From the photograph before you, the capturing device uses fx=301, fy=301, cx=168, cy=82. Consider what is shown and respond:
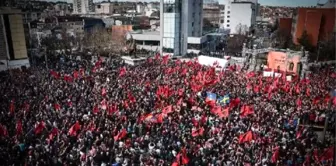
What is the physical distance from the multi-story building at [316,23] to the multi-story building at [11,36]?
1430 inches

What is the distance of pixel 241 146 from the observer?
1266 cm

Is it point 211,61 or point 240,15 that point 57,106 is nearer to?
point 211,61

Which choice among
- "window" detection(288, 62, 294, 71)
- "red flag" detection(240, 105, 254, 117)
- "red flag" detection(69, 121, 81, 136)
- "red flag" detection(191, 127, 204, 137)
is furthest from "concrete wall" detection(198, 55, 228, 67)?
"red flag" detection(69, 121, 81, 136)

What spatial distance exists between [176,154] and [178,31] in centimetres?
3552

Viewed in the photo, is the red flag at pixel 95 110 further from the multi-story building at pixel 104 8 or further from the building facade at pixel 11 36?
the multi-story building at pixel 104 8

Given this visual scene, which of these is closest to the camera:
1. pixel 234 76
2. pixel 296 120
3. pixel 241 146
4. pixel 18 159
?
pixel 18 159

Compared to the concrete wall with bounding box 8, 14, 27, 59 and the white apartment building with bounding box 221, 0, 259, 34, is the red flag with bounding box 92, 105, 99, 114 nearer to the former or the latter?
the concrete wall with bounding box 8, 14, 27, 59

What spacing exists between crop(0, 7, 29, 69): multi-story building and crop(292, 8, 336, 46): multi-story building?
36.3 m

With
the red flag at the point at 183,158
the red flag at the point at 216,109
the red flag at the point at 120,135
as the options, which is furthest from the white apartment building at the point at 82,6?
the red flag at the point at 183,158

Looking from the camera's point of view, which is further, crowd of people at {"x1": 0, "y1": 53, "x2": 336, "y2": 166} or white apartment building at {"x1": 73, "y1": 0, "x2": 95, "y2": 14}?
white apartment building at {"x1": 73, "y1": 0, "x2": 95, "y2": 14}

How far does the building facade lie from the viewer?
3084 centimetres

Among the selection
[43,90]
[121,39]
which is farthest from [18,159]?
[121,39]

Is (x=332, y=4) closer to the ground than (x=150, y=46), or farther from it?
farther from it

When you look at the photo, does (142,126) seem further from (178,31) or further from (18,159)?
(178,31)
